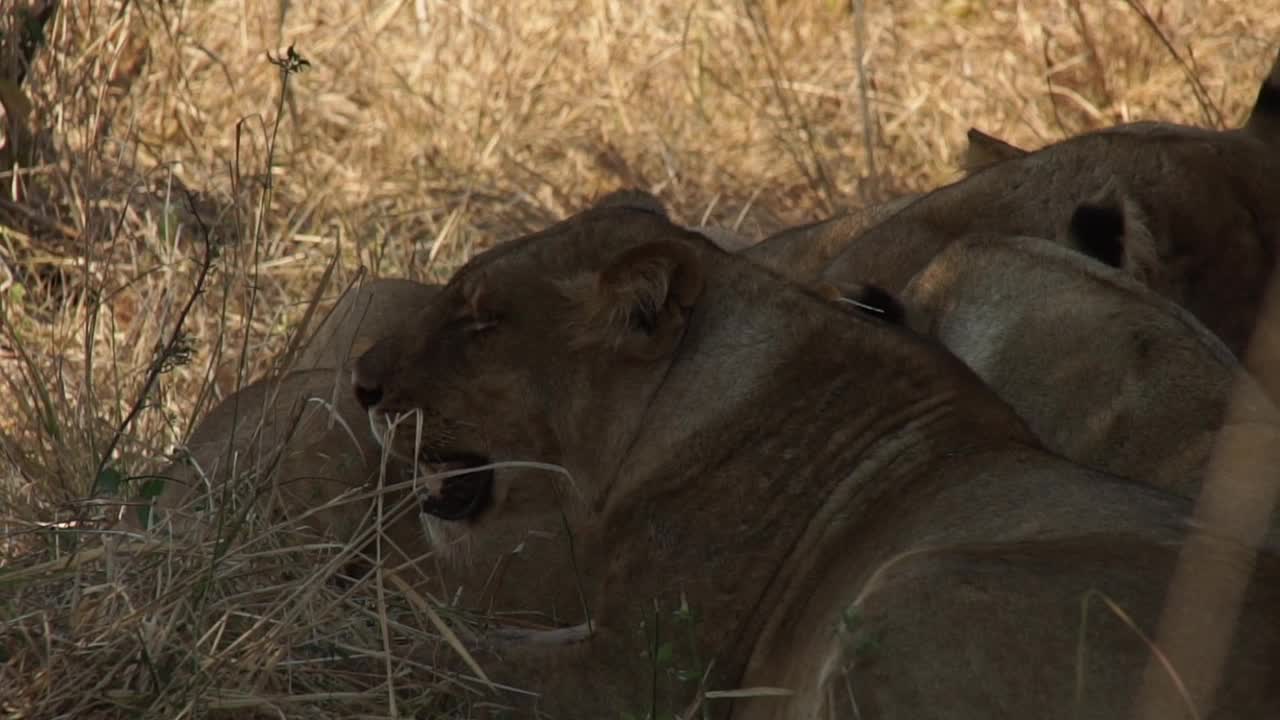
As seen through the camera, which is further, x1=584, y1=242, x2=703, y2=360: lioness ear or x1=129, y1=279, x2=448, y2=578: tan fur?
x1=129, y1=279, x2=448, y2=578: tan fur

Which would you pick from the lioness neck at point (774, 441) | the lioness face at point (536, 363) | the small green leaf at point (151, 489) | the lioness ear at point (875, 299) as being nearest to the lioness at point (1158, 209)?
the lioness ear at point (875, 299)

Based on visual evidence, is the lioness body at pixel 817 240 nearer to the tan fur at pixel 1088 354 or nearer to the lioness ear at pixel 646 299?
the tan fur at pixel 1088 354

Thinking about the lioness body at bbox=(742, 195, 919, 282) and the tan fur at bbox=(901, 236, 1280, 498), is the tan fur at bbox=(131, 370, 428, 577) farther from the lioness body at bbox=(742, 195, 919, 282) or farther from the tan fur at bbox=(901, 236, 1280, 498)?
the lioness body at bbox=(742, 195, 919, 282)

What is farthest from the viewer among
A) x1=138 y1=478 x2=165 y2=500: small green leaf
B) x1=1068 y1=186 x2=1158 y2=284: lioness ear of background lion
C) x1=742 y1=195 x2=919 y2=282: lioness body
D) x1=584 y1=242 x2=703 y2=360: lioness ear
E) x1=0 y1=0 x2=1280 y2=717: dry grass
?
x1=742 y1=195 x2=919 y2=282: lioness body

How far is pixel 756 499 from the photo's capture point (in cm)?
354

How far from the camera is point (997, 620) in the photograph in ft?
9.37

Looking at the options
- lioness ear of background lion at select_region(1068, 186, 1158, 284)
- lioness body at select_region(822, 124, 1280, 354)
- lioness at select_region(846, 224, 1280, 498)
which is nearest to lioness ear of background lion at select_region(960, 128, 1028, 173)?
lioness body at select_region(822, 124, 1280, 354)

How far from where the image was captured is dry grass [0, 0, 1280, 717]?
16.8 feet

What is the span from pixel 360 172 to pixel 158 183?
862mm

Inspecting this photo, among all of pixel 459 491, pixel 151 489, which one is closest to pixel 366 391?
pixel 459 491

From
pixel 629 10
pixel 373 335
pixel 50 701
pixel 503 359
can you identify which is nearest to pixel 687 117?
pixel 629 10

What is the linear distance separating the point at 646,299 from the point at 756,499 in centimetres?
42

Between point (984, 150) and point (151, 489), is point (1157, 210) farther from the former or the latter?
point (151, 489)

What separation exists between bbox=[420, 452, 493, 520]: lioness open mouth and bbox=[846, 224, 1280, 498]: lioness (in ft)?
3.14
